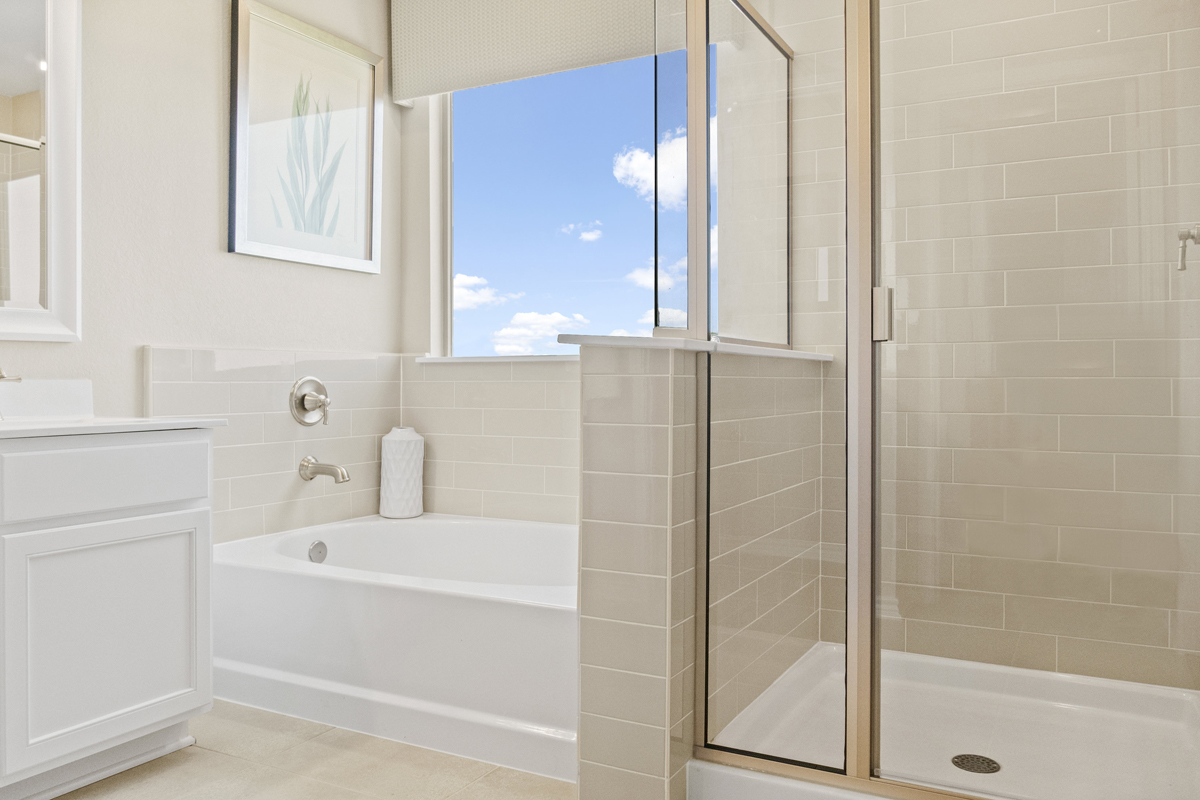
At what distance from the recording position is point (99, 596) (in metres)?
1.79

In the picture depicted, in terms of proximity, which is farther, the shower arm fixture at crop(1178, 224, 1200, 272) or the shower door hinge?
the shower door hinge

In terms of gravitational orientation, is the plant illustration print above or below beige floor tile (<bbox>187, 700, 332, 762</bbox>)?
above

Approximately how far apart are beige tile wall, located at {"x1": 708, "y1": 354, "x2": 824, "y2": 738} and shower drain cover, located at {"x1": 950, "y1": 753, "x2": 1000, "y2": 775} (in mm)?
333

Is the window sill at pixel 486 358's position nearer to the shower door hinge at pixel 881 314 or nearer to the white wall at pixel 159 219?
the white wall at pixel 159 219

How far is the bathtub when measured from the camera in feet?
6.39

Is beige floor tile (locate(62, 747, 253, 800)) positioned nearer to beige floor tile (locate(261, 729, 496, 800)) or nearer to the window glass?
beige floor tile (locate(261, 729, 496, 800))

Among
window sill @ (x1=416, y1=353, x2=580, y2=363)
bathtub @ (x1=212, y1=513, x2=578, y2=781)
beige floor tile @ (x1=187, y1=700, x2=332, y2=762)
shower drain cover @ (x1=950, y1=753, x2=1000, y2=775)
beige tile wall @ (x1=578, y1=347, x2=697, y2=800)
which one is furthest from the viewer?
window sill @ (x1=416, y1=353, x2=580, y2=363)

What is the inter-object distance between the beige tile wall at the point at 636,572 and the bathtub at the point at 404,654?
25 centimetres

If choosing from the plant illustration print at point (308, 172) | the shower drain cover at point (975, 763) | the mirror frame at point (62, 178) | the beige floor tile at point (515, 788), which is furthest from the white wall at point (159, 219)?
the shower drain cover at point (975, 763)

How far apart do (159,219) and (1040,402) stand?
2359 millimetres

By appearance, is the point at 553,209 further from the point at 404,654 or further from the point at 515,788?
the point at 515,788

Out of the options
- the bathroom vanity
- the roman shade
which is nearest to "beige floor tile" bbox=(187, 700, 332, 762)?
the bathroom vanity

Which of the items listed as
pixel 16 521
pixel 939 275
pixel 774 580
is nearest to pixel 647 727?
pixel 774 580

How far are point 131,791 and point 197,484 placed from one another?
0.67 meters
